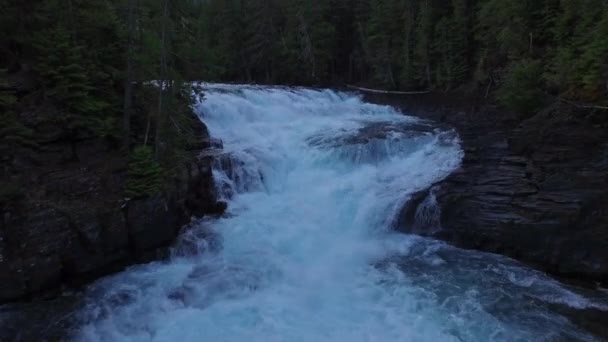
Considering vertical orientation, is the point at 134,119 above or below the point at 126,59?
below

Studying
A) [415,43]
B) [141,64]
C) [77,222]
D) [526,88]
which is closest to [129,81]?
[141,64]

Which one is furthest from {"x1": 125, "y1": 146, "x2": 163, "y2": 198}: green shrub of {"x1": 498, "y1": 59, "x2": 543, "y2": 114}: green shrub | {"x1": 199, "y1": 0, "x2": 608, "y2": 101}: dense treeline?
{"x1": 498, "y1": 59, "x2": 543, "y2": 114}: green shrub

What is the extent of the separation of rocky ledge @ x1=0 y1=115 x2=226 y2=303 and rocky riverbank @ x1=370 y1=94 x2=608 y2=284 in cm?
710

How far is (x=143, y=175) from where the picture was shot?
1202cm

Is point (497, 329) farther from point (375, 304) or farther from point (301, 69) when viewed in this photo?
point (301, 69)

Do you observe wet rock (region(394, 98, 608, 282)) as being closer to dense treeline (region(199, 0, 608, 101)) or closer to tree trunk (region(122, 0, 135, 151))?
dense treeline (region(199, 0, 608, 101))

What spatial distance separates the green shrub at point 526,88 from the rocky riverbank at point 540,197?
2.55ft

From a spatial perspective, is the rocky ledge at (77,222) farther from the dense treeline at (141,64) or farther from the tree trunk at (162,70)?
the tree trunk at (162,70)

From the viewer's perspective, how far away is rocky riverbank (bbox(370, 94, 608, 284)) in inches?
420

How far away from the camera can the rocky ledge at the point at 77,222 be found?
9.66 m

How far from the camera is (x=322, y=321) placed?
912cm

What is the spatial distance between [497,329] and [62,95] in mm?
11558

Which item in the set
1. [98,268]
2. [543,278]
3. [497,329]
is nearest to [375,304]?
[497,329]

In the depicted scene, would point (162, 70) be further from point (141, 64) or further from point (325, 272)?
point (325, 272)
